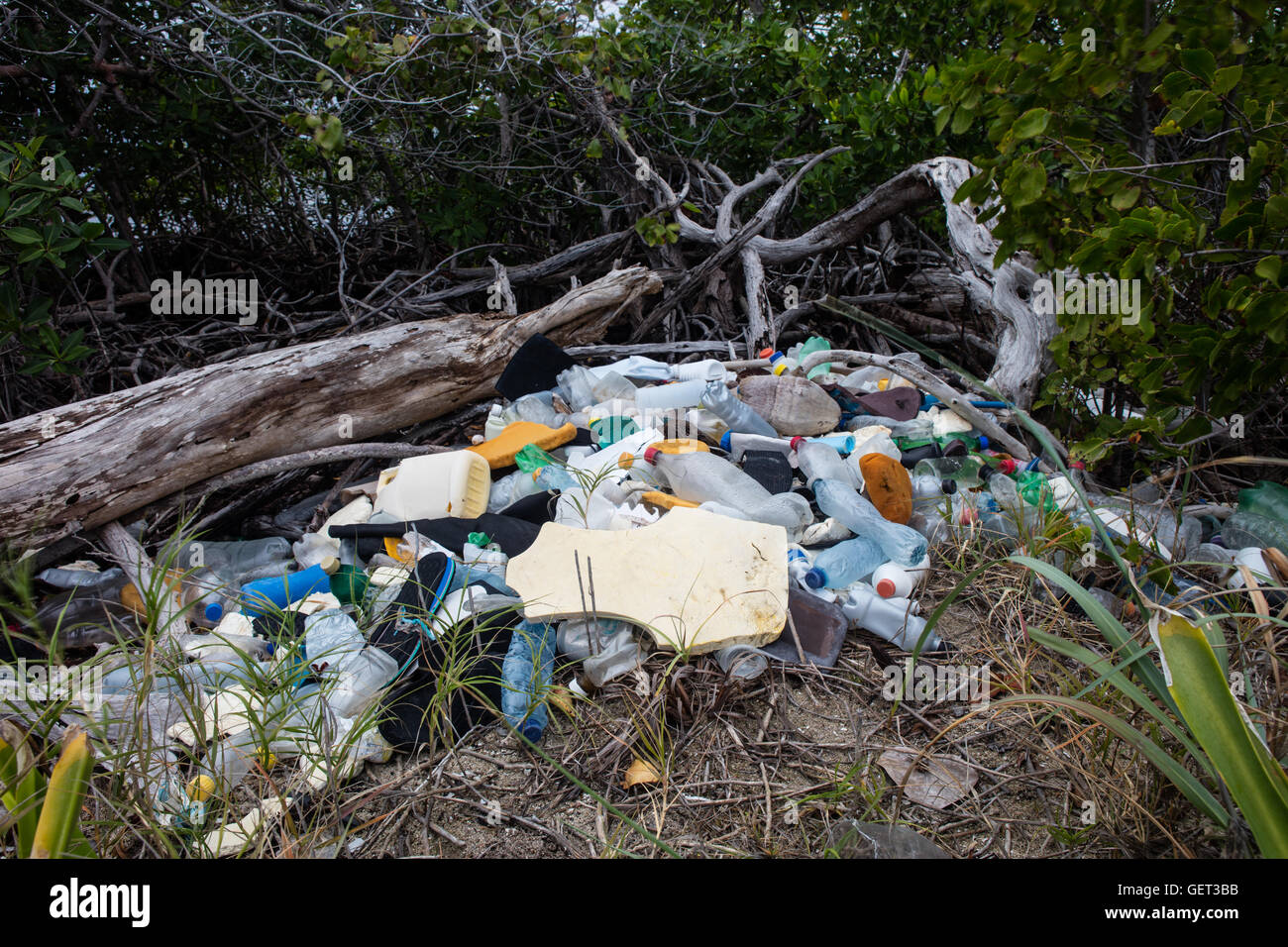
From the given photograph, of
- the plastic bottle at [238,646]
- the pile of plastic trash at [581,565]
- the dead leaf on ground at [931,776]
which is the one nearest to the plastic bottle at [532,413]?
the pile of plastic trash at [581,565]

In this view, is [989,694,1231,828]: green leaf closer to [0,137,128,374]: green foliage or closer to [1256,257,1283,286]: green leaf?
[1256,257,1283,286]: green leaf

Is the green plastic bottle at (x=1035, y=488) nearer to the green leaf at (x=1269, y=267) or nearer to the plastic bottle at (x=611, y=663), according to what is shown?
the green leaf at (x=1269, y=267)

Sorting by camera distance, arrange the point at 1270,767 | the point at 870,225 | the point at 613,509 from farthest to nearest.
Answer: the point at 870,225 < the point at 613,509 < the point at 1270,767

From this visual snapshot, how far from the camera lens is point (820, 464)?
9.19ft

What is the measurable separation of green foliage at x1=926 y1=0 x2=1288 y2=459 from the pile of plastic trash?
44 centimetres

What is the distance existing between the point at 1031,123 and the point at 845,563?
1.42m

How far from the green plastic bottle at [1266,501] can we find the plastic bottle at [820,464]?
1226mm

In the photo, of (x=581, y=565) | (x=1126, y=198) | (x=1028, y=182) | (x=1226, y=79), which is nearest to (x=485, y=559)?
(x=581, y=565)

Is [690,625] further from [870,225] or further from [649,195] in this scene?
[649,195]

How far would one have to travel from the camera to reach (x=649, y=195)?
5133 mm

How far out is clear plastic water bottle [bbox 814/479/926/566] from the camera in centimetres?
235

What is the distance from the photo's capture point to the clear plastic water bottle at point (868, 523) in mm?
2352

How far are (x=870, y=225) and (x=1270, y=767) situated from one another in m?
4.06
